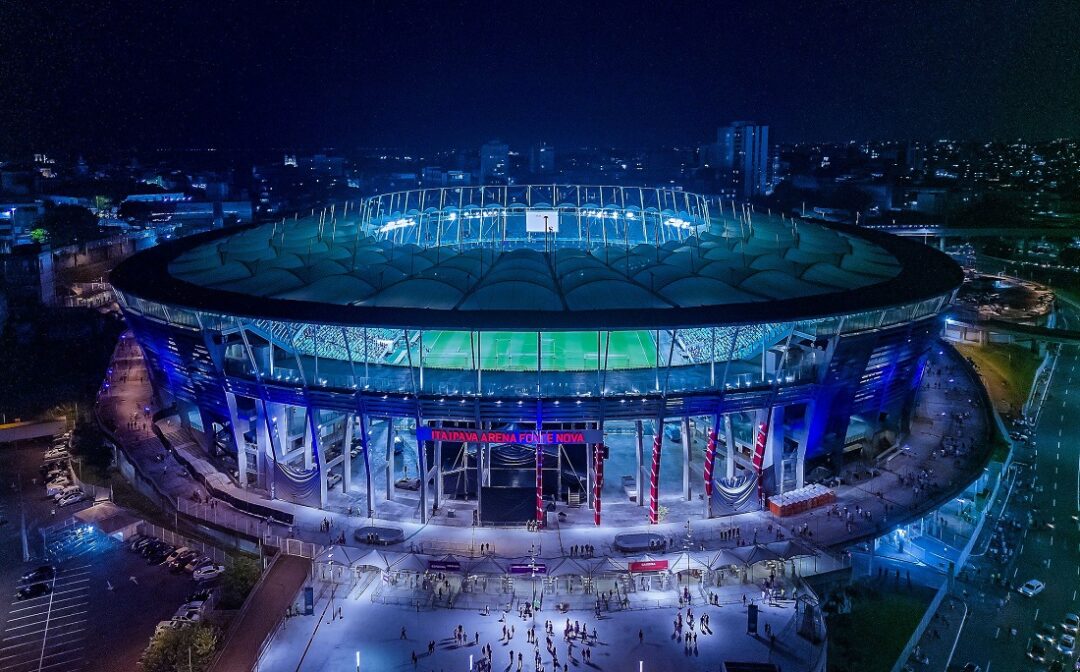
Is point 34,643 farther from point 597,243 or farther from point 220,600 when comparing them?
point 597,243

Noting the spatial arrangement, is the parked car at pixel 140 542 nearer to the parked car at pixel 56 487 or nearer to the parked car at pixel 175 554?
the parked car at pixel 175 554

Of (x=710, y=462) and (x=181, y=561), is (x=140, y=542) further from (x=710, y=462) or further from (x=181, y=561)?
(x=710, y=462)

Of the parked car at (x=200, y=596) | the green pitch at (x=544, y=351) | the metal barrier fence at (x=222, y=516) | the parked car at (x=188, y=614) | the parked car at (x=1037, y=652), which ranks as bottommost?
the parked car at (x=1037, y=652)

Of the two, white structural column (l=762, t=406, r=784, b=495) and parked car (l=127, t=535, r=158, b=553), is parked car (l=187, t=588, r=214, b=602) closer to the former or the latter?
parked car (l=127, t=535, r=158, b=553)

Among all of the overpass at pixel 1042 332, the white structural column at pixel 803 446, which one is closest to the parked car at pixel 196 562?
the white structural column at pixel 803 446

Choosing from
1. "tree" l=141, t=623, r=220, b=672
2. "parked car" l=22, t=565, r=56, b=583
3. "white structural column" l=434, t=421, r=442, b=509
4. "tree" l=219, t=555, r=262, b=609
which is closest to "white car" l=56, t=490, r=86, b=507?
"parked car" l=22, t=565, r=56, b=583

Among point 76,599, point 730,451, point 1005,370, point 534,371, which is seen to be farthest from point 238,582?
point 1005,370
